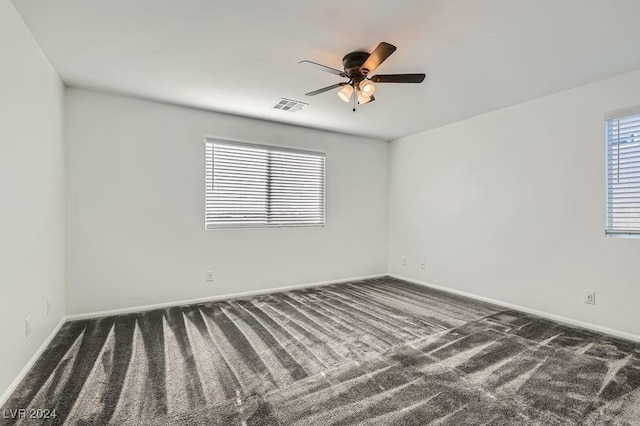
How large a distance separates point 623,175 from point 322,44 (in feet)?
10.4

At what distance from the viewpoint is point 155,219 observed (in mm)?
3648

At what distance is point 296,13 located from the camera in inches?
78.8

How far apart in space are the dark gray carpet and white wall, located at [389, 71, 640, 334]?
46 cm

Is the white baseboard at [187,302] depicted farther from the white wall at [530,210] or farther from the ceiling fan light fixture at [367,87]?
the ceiling fan light fixture at [367,87]

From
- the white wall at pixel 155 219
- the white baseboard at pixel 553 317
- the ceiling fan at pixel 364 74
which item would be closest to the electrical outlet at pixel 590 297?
the white baseboard at pixel 553 317

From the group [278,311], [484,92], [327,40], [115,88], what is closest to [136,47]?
[115,88]

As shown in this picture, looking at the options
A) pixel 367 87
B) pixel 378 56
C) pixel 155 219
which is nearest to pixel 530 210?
pixel 367 87

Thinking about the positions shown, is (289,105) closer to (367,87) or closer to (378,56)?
(367,87)

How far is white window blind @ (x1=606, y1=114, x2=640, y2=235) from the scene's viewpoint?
9.26ft

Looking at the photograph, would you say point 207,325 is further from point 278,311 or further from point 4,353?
point 4,353

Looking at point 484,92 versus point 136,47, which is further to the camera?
point 484,92

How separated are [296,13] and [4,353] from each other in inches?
113

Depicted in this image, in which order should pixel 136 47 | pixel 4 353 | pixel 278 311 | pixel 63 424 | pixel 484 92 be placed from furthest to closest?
pixel 278 311
pixel 484 92
pixel 136 47
pixel 4 353
pixel 63 424

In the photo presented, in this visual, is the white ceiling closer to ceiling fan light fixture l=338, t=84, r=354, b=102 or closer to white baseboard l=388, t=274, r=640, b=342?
ceiling fan light fixture l=338, t=84, r=354, b=102
